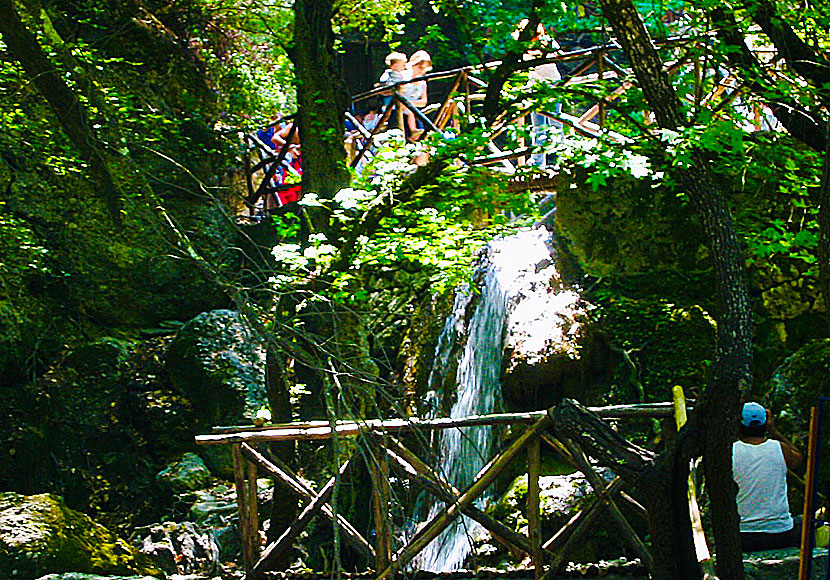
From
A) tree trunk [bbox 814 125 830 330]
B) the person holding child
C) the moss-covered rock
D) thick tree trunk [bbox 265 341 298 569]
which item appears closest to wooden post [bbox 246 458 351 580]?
thick tree trunk [bbox 265 341 298 569]

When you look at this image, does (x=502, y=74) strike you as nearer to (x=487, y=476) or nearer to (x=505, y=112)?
(x=505, y=112)

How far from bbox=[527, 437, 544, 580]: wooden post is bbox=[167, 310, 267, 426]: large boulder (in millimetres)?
5272

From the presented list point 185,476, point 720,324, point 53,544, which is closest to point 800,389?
point 720,324

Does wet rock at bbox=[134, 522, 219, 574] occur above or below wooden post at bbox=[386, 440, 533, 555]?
below

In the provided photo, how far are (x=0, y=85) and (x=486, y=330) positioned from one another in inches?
206

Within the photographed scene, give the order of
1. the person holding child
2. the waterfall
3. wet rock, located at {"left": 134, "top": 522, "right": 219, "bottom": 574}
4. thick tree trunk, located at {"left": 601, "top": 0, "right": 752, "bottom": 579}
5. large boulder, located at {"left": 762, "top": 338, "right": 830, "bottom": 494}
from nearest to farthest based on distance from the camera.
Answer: thick tree trunk, located at {"left": 601, "top": 0, "right": 752, "bottom": 579}
large boulder, located at {"left": 762, "top": 338, "right": 830, "bottom": 494}
wet rock, located at {"left": 134, "top": 522, "right": 219, "bottom": 574}
the waterfall
the person holding child

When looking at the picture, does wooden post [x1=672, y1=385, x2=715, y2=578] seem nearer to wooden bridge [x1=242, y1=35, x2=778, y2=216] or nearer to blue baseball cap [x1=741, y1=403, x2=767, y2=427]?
blue baseball cap [x1=741, y1=403, x2=767, y2=427]

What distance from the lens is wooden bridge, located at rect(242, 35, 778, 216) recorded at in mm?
6496

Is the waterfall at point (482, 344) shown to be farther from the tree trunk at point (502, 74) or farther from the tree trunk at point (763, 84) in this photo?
the tree trunk at point (763, 84)

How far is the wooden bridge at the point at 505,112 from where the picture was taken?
256 inches

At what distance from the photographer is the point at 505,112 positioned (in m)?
7.31

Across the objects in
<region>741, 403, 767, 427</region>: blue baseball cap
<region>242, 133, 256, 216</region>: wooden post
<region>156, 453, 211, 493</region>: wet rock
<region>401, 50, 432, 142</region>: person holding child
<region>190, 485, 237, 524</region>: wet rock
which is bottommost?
<region>190, 485, 237, 524</region>: wet rock

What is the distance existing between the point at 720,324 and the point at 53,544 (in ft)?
14.6

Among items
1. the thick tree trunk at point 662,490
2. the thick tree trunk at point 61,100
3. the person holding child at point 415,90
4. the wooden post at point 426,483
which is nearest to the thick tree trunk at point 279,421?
the wooden post at point 426,483
